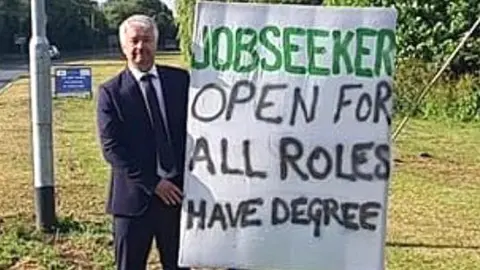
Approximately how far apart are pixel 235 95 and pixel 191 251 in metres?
0.73

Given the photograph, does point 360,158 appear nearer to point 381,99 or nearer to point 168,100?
point 381,99

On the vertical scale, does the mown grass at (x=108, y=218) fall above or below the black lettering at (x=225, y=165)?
below

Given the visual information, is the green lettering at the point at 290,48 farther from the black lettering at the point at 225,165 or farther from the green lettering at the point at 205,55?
the black lettering at the point at 225,165

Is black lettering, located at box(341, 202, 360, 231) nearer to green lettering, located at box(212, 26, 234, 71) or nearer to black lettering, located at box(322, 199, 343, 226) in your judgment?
black lettering, located at box(322, 199, 343, 226)

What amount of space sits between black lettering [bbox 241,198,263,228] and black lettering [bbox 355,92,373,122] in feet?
1.86

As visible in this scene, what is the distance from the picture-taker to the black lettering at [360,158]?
16.8ft

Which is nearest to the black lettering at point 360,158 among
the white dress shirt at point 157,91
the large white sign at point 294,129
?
the large white sign at point 294,129

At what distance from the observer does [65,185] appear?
12.1 metres

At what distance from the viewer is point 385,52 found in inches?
202

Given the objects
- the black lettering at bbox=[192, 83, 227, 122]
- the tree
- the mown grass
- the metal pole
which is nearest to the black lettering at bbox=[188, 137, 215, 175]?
the black lettering at bbox=[192, 83, 227, 122]

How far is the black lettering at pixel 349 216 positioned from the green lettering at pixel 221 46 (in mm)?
803

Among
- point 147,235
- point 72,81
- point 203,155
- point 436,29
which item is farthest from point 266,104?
point 72,81

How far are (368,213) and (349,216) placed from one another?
8cm

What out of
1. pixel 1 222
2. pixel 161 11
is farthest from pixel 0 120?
pixel 161 11
